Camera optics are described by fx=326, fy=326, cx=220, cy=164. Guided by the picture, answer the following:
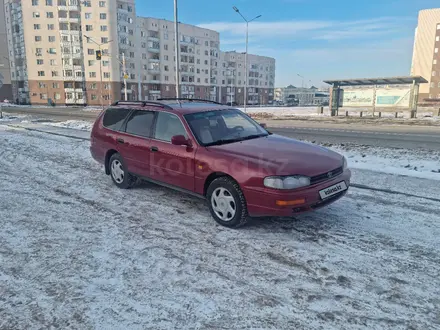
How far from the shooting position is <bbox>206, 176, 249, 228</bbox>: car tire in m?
4.23

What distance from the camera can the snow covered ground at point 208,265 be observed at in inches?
105

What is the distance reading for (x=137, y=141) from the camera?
18.9 feet

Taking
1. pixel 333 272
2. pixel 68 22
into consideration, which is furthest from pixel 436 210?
pixel 68 22

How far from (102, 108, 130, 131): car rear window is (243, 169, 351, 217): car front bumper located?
A: 334 centimetres

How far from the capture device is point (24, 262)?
3.48 metres

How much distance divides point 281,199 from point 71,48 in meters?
82.3

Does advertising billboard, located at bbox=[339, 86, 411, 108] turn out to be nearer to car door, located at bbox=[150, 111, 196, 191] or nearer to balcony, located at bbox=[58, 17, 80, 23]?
car door, located at bbox=[150, 111, 196, 191]

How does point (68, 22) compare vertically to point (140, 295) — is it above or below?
above

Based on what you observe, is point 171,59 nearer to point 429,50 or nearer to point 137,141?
point 429,50

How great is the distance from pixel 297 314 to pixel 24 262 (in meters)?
2.85

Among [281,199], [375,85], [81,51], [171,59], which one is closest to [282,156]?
[281,199]

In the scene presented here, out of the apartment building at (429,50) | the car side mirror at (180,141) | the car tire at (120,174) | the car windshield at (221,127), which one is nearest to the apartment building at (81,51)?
the car tire at (120,174)

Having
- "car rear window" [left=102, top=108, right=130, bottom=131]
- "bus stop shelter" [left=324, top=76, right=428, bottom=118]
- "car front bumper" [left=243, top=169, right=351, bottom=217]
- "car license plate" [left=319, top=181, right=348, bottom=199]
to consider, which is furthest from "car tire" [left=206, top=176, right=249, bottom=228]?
"bus stop shelter" [left=324, top=76, right=428, bottom=118]

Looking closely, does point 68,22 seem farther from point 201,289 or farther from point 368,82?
point 201,289
